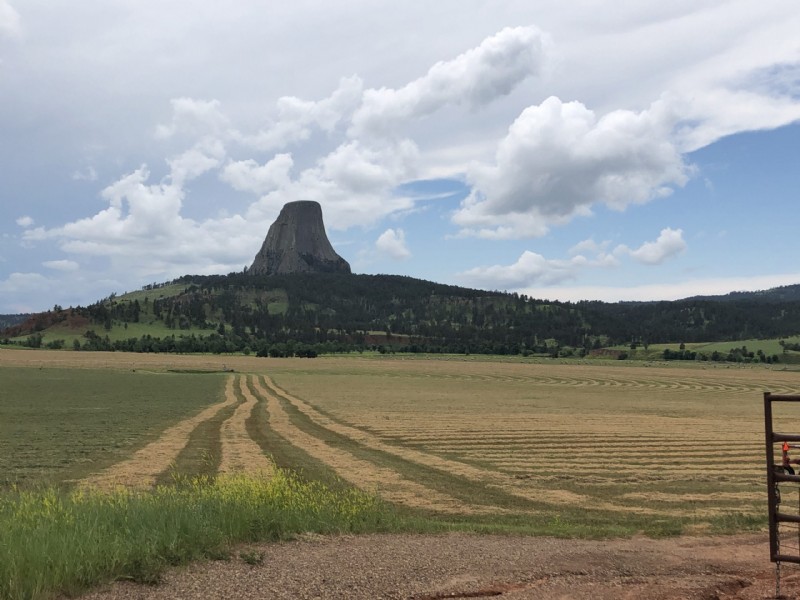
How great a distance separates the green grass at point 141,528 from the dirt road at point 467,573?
0.41m

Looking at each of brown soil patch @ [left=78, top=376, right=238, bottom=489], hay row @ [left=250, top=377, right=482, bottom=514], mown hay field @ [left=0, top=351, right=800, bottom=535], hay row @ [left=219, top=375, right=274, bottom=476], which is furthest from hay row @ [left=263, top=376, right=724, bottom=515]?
brown soil patch @ [left=78, top=376, right=238, bottom=489]

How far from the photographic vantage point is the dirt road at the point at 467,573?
7.91 metres

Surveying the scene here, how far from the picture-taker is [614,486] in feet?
63.2

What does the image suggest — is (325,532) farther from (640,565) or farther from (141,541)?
(640,565)

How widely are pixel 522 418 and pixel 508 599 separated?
3486 cm

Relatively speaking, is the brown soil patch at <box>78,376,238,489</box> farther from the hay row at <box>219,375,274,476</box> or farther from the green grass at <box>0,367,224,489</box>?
the hay row at <box>219,375,274,476</box>

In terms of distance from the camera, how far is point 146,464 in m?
22.2

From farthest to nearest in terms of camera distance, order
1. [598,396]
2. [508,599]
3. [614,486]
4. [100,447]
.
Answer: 1. [598,396]
2. [100,447]
3. [614,486]
4. [508,599]

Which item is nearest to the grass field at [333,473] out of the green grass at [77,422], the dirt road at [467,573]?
the green grass at [77,422]

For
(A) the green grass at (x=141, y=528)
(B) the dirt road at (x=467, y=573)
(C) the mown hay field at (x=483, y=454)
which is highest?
(A) the green grass at (x=141, y=528)

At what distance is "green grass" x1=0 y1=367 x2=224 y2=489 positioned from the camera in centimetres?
2180

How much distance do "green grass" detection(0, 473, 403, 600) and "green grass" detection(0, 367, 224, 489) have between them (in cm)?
949

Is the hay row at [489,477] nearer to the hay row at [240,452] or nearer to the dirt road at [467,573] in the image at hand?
the hay row at [240,452]

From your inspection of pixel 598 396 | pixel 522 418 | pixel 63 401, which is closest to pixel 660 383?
pixel 598 396
